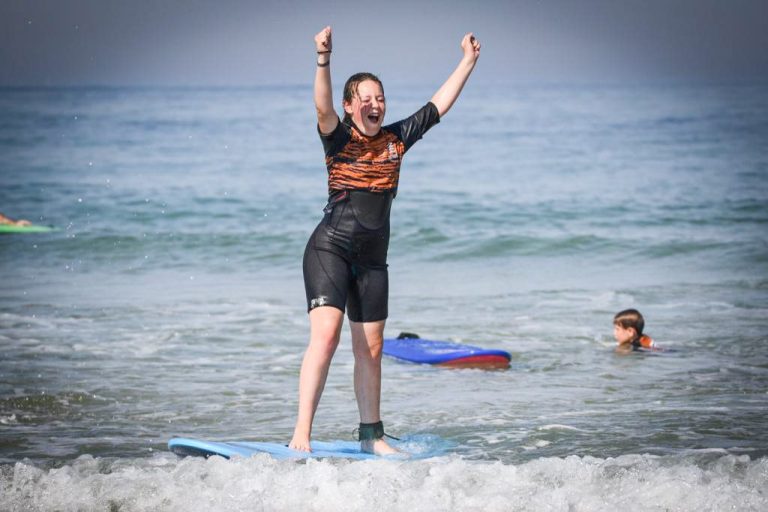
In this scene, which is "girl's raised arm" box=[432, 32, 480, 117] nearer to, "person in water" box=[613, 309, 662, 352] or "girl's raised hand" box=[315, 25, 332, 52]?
"girl's raised hand" box=[315, 25, 332, 52]

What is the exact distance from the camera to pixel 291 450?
17.1ft

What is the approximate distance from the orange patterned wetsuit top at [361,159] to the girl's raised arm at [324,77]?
18cm

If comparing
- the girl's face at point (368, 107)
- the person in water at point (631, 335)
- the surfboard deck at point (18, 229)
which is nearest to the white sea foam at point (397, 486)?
the girl's face at point (368, 107)

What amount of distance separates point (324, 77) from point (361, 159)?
1.65ft

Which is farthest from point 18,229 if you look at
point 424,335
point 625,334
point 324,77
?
point 324,77

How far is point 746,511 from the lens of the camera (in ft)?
14.6

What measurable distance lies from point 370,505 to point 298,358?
170 inches

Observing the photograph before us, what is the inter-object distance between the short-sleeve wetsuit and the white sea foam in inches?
35.4

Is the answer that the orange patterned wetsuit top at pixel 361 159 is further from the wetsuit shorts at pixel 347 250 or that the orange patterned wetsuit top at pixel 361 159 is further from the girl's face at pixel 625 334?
the girl's face at pixel 625 334

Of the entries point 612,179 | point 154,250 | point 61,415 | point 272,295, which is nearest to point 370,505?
point 61,415

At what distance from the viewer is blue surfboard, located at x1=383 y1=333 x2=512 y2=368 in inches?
333

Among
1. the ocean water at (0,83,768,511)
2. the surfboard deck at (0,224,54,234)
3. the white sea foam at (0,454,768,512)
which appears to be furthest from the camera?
the surfboard deck at (0,224,54,234)

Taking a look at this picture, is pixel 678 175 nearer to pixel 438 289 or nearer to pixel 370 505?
pixel 438 289

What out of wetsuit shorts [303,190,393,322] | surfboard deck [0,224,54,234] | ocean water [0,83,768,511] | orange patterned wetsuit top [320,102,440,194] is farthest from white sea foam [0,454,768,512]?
surfboard deck [0,224,54,234]
